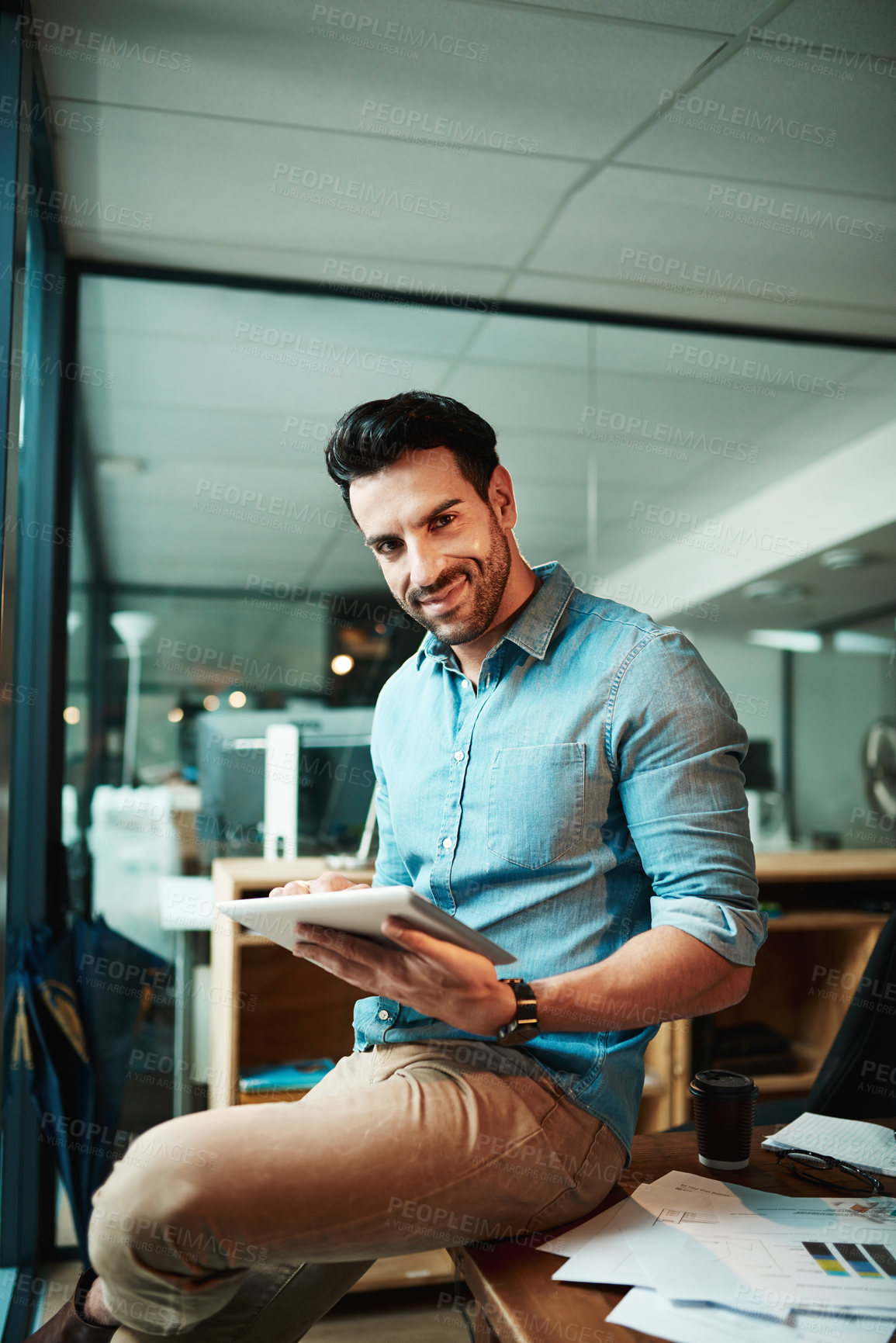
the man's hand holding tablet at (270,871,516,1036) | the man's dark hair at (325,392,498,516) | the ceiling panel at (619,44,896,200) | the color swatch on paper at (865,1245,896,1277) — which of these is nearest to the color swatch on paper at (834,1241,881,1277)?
the color swatch on paper at (865,1245,896,1277)

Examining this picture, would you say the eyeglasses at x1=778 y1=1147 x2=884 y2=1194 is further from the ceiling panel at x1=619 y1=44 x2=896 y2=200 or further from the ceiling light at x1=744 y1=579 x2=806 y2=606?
the ceiling light at x1=744 y1=579 x2=806 y2=606

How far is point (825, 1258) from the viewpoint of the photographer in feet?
3.57

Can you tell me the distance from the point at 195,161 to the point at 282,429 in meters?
1.18

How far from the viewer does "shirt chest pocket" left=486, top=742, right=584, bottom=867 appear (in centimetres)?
126

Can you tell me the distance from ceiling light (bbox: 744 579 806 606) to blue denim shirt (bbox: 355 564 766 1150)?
281 cm

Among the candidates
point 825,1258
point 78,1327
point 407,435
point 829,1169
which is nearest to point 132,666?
point 407,435

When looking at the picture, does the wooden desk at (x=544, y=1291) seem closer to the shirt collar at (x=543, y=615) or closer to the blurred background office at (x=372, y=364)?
the shirt collar at (x=543, y=615)

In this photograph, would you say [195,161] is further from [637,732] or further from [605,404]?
[637,732]

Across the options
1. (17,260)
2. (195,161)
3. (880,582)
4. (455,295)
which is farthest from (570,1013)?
(880,582)

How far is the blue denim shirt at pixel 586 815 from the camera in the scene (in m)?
1.20

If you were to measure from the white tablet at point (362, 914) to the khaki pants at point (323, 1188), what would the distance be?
7.8 inches

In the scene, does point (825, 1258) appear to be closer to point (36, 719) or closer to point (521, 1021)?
point (521, 1021)

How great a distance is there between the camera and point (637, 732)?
1239mm

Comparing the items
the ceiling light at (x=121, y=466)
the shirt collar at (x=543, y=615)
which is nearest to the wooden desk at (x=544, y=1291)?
the shirt collar at (x=543, y=615)
